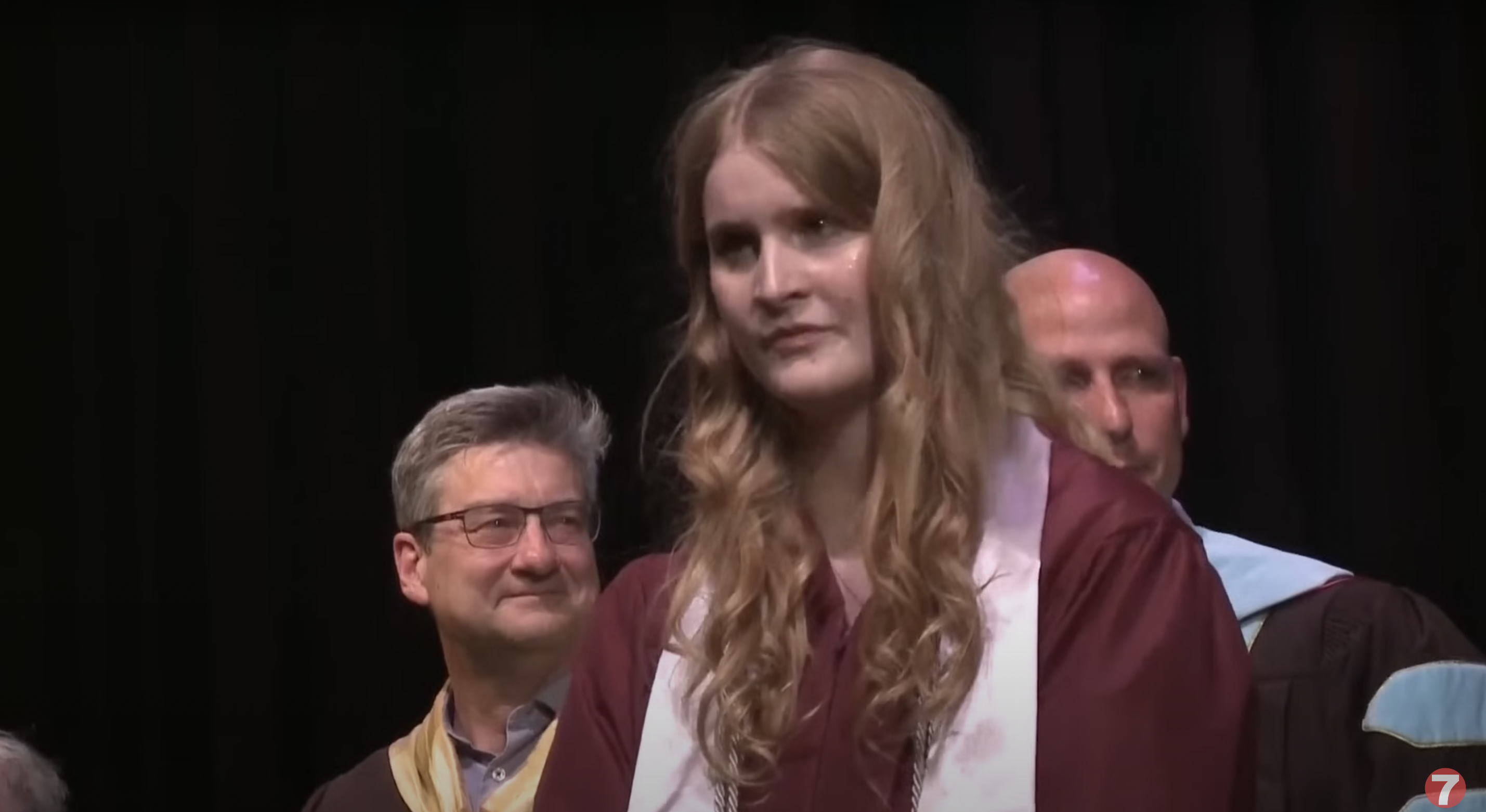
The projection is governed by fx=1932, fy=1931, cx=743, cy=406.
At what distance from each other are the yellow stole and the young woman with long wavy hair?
662 millimetres

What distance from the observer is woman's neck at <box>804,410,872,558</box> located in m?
1.33

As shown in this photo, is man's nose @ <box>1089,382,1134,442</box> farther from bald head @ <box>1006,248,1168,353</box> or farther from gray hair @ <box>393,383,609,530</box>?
gray hair @ <box>393,383,609,530</box>

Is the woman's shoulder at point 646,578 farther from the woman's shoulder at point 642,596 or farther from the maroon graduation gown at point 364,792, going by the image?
the maroon graduation gown at point 364,792

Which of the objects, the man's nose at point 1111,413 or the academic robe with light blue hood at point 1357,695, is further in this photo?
the man's nose at point 1111,413

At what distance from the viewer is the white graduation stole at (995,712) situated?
120 cm

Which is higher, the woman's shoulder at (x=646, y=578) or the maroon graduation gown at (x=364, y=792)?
the woman's shoulder at (x=646, y=578)

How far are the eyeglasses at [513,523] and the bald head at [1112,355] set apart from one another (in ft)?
1.92

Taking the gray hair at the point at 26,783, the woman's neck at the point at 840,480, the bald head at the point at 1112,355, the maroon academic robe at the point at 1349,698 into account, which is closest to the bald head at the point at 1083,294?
the bald head at the point at 1112,355

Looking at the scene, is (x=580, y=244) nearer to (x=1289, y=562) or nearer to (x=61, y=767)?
(x=61, y=767)

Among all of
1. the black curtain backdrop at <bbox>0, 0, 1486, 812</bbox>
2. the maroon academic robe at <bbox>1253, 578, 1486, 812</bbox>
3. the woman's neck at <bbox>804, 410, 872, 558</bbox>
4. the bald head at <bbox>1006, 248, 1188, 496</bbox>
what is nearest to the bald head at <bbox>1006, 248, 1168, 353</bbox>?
the bald head at <bbox>1006, 248, 1188, 496</bbox>

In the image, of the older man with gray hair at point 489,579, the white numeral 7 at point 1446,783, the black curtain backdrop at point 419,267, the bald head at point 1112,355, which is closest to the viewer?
the white numeral 7 at point 1446,783

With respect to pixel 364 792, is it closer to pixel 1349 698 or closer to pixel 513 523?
pixel 513 523

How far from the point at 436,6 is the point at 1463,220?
1588 millimetres

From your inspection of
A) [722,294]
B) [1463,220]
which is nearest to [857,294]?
[722,294]
